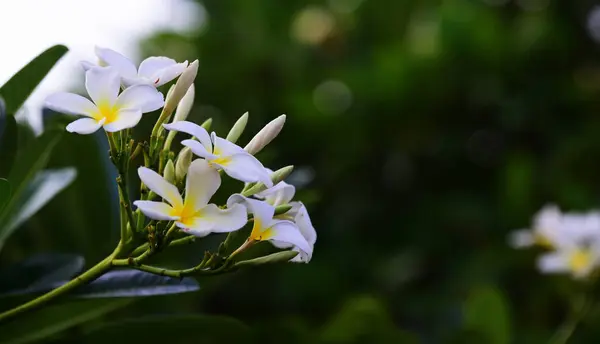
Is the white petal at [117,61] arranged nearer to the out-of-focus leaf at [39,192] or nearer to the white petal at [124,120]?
the white petal at [124,120]

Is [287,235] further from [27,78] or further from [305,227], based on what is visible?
[27,78]

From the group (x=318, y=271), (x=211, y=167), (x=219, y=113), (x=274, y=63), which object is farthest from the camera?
(x=274, y=63)

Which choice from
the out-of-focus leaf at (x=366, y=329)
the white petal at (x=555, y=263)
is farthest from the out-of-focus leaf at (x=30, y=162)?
the white petal at (x=555, y=263)

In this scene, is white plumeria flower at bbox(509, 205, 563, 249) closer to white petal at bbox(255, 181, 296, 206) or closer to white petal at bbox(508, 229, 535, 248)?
white petal at bbox(508, 229, 535, 248)

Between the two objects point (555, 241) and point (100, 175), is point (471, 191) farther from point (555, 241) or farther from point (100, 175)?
point (100, 175)

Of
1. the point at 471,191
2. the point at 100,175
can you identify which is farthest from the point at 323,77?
the point at 100,175

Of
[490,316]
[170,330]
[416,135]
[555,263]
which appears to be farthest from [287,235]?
[416,135]

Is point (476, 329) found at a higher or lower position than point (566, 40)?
lower
